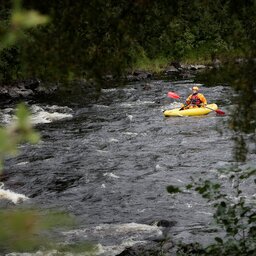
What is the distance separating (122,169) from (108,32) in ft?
30.5

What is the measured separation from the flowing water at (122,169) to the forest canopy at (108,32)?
73 cm

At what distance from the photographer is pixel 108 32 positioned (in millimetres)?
3865

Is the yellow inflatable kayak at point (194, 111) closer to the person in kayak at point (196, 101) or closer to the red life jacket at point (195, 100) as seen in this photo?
the person in kayak at point (196, 101)

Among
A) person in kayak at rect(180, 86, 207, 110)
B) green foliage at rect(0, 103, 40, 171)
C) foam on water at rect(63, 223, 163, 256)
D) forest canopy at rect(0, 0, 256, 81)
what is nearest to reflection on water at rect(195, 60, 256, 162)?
forest canopy at rect(0, 0, 256, 81)

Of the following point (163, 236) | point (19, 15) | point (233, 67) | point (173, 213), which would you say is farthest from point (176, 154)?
point (19, 15)

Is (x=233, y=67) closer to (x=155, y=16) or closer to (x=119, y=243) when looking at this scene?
(x=155, y=16)

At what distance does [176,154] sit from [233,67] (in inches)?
417

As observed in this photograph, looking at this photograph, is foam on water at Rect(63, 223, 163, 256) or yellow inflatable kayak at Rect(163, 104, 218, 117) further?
yellow inflatable kayak at Rect(163, 104, 218, 117)

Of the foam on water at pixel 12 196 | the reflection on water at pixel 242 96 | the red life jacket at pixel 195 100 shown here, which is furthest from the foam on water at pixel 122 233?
the red life jacket at pixel 195 100

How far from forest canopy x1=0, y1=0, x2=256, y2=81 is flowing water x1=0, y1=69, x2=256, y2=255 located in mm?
734

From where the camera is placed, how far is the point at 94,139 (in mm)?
16406

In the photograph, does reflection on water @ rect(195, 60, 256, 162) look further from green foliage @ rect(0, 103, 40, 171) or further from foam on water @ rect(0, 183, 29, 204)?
foam on water @ rect(0, 183, 29, 204)

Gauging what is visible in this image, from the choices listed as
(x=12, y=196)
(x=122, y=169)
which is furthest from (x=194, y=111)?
(x=12, y=196)

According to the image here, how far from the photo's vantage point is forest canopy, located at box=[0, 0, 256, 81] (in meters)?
3.12
